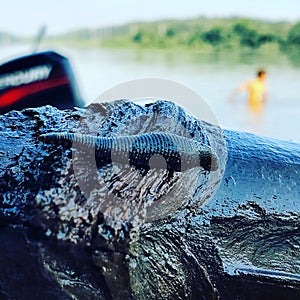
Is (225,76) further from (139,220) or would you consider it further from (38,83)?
(139,220)

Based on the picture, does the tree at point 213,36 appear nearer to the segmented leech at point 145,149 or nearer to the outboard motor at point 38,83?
the outboard motor at point 38,83

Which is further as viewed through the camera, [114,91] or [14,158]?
[114,91]

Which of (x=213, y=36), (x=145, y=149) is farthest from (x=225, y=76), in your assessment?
(x=145, y=149)

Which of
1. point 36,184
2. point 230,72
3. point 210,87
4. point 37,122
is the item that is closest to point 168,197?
point 36,184

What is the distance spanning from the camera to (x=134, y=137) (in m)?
1.29

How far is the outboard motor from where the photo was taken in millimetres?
5012

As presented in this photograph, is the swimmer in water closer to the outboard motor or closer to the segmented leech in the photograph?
the outboard motor

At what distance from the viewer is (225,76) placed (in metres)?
20.2

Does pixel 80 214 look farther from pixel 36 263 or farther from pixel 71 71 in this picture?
pixel 71 71

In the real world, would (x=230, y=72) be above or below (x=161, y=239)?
below

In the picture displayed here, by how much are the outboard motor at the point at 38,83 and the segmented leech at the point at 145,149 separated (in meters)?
3.73

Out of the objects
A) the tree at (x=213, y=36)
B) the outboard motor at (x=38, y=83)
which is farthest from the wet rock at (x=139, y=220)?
the tree at (x=213, y=36)

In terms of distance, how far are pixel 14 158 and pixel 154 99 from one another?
384 mm

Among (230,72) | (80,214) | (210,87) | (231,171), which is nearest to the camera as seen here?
(80,214)
